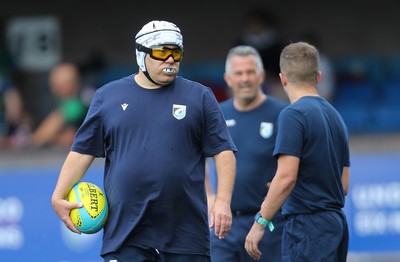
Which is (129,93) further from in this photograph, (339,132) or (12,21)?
(12,21)

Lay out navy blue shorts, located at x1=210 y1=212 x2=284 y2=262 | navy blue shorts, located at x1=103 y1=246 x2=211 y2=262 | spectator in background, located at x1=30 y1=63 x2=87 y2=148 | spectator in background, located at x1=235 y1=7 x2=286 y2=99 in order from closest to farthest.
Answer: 1. navy blue shorts, located at x1=103 y1=246 x2=211 y2=262
2. navy blue shorts, located at x1=210 y1=212 x2=284 y2=262
3. spectator in background, located at x1=30 y1=63 x2=87 y2=148
4. spectator in background, located at x1=235 y1=7 x2=286 y2=99

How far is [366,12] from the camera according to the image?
16781mm

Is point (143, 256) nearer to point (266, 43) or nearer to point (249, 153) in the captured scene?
point (249, 153)

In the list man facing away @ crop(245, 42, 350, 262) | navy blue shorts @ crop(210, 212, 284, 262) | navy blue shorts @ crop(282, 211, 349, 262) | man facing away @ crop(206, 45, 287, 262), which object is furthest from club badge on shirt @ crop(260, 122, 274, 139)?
navy blue shorts @ crop(282, 211, 349, 262)

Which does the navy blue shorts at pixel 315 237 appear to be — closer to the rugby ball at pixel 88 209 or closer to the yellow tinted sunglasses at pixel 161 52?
the rugby ball at pixel 88 209

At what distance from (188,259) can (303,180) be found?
3.21 feet

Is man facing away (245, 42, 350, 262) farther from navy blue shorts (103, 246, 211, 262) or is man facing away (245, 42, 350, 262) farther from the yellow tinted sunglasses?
the yellow tinted sunglasses

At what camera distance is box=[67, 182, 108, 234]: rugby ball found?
7.03 metres

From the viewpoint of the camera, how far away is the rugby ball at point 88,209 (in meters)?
7.03

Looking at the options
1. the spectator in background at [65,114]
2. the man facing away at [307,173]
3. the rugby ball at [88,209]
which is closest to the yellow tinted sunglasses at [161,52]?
the man facing away at [307,173]

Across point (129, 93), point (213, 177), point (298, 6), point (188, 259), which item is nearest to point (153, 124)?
point (129, 93)

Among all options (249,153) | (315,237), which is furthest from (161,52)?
(249,153)

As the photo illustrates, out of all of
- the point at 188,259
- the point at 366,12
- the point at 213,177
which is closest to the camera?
the point at 188,259

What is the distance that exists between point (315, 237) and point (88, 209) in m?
1.54
